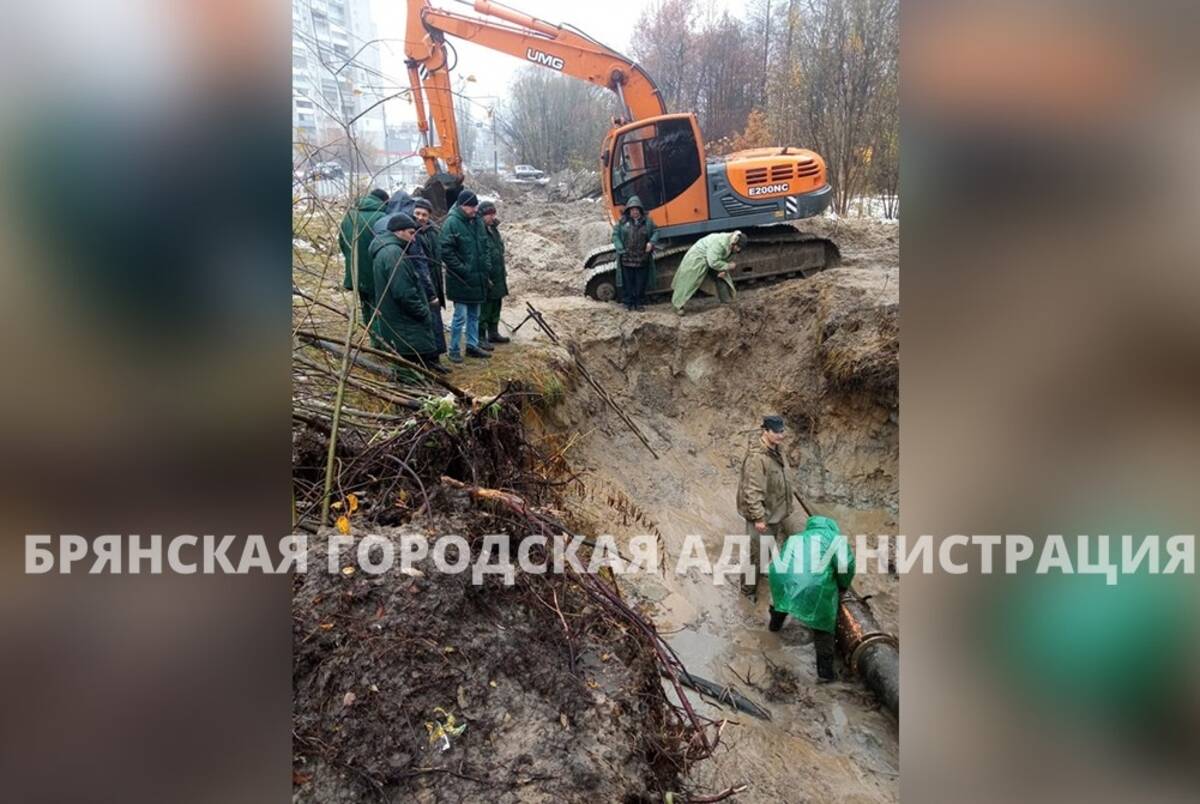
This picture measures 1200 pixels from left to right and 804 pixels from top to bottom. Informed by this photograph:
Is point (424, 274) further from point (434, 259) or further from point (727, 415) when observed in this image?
point (727, 415)

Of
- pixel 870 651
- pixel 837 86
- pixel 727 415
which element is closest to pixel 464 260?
pixel 727 415

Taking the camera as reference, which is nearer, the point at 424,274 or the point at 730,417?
the point at 424,274

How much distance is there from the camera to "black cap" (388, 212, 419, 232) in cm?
489

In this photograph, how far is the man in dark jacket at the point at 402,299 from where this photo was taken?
4871 millimetres

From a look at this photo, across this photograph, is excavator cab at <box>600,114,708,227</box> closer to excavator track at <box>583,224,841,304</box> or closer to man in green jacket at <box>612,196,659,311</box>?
man in green jacket at <box>612,196,659,311</box>

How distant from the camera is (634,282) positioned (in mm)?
8672

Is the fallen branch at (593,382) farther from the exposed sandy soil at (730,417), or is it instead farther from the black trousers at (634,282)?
the black trousers at (634,282)

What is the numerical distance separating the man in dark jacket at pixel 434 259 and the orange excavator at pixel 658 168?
2.23 meters

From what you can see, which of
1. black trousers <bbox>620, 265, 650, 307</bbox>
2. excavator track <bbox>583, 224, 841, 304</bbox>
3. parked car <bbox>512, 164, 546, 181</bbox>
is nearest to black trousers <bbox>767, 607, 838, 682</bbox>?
black trousers <bbox>620, 265, 650, 307</bbox>

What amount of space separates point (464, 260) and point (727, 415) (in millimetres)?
4124

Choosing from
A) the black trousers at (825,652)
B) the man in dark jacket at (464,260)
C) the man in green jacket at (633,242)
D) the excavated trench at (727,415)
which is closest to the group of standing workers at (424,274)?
the man in dark jacket at (464,260)
